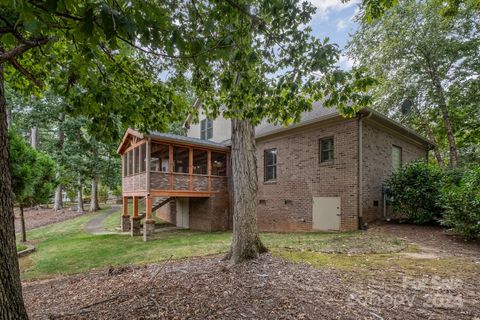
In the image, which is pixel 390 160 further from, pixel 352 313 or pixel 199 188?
pixel 352 313

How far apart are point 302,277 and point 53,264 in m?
7.73

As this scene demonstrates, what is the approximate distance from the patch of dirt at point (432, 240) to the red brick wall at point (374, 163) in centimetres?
73

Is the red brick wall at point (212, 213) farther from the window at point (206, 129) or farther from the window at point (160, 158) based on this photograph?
the window at point (206, 129)

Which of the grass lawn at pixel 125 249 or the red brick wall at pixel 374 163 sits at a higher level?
the red brick wall at pixel 374 163

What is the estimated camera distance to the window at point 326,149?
10.4 meters

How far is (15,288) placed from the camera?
104 inches

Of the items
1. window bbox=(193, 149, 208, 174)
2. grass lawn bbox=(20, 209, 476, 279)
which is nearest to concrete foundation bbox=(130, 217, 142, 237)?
grass lawn bbox=(20, 209, 476, 279)

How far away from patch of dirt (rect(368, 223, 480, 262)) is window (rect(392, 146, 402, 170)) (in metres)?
3.05

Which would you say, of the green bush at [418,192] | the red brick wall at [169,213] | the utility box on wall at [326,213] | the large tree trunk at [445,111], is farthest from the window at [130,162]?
the large tree trunk at [445,111]

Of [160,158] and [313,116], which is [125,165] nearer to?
[160,158]

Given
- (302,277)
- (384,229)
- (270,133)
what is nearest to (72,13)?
(302,277)

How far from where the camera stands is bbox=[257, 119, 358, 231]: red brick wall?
955cm

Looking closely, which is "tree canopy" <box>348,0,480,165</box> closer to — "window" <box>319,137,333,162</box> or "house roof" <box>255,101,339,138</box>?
"house roof" <box>255,101,339,138</box>

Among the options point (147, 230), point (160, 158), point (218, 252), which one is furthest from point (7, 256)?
point (160, 158)
